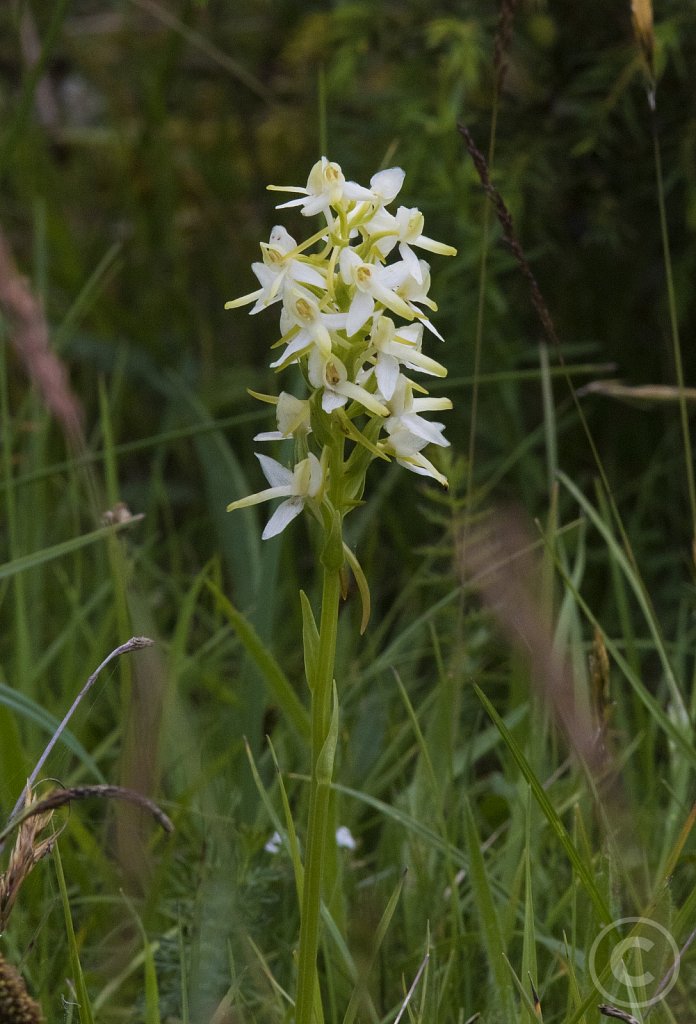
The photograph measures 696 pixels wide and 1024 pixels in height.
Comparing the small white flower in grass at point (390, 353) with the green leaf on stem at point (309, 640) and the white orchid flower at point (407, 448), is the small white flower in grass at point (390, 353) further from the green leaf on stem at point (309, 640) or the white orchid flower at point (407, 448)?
the green leaf on stem at point (309, 640)

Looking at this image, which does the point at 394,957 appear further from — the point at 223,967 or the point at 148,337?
the point at 148,337

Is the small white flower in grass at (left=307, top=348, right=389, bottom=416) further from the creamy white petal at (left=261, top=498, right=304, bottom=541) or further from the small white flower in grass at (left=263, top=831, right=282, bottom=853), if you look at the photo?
the small white flower in grass at (left=263, top=831, right=282, bottom=853)

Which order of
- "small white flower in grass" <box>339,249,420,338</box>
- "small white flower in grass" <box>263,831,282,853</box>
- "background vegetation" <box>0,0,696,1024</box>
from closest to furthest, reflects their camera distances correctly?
"small white flower in grass" <box>339,249,420,338</box> → "background vegetation" <box>0,0,696,1024</box> → "small white flower in grass" <box>263,831,282,853</box>

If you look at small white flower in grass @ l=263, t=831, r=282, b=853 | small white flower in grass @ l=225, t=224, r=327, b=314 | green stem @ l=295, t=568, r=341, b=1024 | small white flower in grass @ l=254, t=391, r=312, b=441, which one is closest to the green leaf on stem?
green stem @ l=295, t=568, r=341, b=1024

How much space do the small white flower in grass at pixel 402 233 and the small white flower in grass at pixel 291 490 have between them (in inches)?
7.0

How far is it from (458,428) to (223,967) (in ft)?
5.26

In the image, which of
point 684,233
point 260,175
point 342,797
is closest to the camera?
point 342,797

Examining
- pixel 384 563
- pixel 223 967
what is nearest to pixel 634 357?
pixel 384 563

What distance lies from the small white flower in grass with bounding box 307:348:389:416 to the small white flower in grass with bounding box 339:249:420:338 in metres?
0.03

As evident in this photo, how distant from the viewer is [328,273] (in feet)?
2.92

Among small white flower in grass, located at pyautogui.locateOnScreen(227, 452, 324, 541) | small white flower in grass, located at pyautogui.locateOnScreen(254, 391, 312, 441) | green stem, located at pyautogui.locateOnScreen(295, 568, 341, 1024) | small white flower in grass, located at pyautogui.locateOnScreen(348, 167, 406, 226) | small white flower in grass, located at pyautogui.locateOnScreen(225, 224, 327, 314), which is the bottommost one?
green stem, located at pyautogui.locateOnScreen(295, 568, 341, 1024)

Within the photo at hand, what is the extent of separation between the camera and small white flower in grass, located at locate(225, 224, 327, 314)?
890 millimetres

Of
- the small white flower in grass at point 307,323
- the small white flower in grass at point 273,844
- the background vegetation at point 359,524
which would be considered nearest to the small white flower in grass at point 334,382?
the small white flower in grass at point 307,323

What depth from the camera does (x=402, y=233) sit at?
94 centimetres
